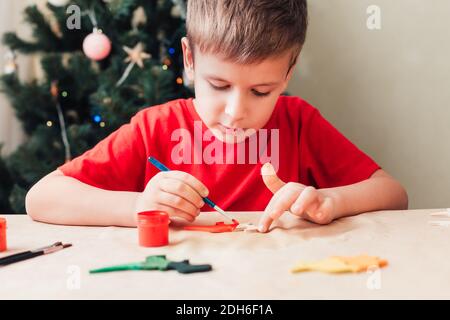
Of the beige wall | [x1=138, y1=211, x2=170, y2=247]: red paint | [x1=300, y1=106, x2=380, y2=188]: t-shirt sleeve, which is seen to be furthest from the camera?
the beige wall

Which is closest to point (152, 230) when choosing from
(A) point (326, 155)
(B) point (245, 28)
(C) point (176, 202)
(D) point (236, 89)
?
(C) point (176, 202)

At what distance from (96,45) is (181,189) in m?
1.21

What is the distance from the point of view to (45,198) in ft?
3.56

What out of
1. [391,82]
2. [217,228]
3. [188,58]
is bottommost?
[217,228]

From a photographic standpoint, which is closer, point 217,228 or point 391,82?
point 217,228

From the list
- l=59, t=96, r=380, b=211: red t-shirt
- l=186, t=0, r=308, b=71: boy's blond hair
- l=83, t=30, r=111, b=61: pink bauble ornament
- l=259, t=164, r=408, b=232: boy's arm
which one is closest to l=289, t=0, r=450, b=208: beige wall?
l=83, t=30, r=111, b=61: pink bauble ornament

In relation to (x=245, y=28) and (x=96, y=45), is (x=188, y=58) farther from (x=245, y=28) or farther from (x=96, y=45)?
(x=96, y=45)

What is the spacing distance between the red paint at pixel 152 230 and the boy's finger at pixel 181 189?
10 centimetres

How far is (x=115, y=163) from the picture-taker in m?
1.26

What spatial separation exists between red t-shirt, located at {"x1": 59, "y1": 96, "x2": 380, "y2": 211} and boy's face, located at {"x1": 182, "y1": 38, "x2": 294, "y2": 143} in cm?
18

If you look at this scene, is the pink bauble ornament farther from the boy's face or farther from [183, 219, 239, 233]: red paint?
[183, 219, 239, 233]: red paint

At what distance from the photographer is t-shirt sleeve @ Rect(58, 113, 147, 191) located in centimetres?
120
